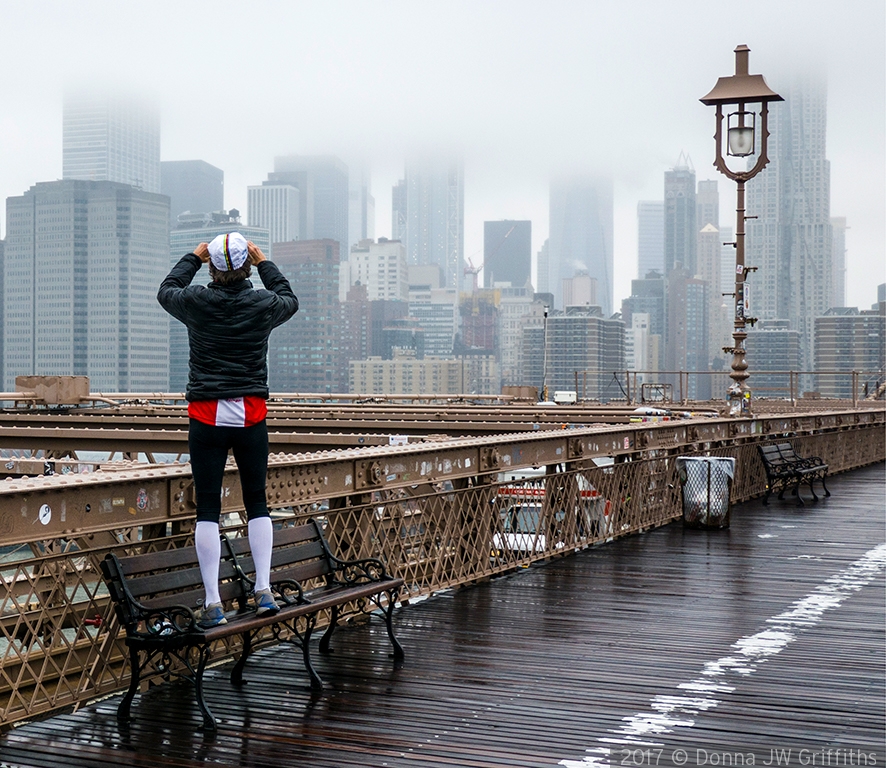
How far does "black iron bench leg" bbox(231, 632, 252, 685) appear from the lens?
6.13 m

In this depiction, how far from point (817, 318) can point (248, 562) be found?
131908 millimetres

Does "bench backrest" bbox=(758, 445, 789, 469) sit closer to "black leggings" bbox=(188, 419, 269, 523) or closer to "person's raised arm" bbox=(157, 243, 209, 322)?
"black leggings" bbox=(188, 419, 269, 523)

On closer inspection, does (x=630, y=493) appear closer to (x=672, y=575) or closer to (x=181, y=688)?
(x=672, y=575)

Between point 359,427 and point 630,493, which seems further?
point 359,427

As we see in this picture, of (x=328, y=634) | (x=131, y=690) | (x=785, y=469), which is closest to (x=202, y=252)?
(x=131, y=690)

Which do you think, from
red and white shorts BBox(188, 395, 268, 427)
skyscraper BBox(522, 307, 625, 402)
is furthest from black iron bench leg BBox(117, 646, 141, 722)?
skyscraper BBox(522, 307, 625, 402)

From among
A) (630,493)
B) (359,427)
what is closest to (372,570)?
(630,493)

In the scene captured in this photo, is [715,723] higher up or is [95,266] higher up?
[95,266]

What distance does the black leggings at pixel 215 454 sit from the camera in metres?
5.78

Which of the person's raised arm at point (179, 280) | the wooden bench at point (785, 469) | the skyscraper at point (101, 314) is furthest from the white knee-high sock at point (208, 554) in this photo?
the skyscraper at point (101, 314)

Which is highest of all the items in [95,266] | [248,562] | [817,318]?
[95,266]

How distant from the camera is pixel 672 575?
10.2 metres

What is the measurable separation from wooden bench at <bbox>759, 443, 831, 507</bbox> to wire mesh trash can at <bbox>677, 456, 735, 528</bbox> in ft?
12.0

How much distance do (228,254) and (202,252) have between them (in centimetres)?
20
